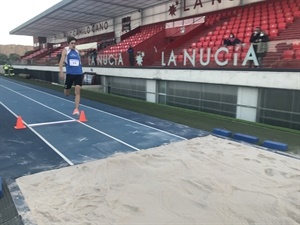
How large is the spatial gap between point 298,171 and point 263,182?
1.09 metres

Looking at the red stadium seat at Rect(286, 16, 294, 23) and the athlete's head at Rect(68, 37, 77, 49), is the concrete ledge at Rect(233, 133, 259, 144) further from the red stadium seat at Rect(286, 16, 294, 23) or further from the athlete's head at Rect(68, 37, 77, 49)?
the red stadium seat at Rect(286, 16, 294, 23)

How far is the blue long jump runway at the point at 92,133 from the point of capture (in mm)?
6234

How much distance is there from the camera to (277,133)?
8.29m

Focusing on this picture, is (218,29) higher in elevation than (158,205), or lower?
higher

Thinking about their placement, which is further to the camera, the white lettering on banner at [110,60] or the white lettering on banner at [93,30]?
the white lettering on banner at [93,30]

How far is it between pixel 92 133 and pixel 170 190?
166 inches

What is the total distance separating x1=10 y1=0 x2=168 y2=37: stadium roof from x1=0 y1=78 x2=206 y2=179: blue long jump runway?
14.3 meters

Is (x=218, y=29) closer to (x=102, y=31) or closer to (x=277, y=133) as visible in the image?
(x=277, y=133)

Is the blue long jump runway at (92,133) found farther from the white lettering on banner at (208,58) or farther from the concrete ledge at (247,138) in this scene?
the white lettering on banner at (208,58)

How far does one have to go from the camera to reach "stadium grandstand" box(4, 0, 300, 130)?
29.3 ft

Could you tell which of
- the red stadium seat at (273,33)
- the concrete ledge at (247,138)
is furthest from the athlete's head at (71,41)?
the red stadium seat at (273,33)

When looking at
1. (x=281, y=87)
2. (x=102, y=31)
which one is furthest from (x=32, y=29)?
(x=281, y=87)

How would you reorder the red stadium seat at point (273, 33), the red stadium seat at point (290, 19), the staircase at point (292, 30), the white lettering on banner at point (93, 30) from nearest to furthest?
the staircase at point (292, 30), the red stadium seat at point (273, 33), the red stadium seat at point (290, 19), the white lettering on banner at point (93, 30)

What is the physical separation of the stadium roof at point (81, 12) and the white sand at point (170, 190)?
19.1 metres
